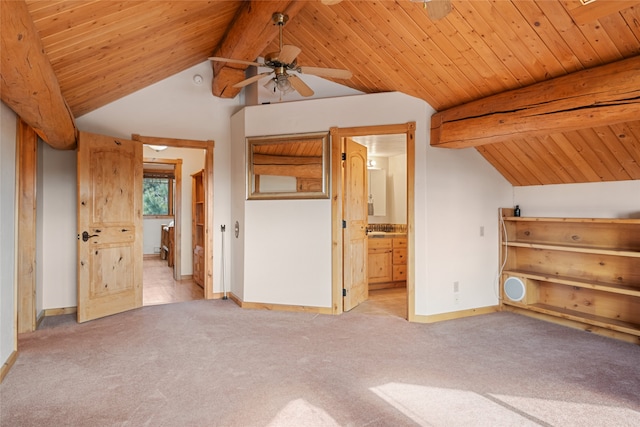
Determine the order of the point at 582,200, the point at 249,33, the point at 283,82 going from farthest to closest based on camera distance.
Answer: the point at 582,200
the point at 249,33
the point at 283,82

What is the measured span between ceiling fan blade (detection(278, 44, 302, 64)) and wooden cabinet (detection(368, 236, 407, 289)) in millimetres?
3326

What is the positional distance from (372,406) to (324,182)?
2.57 m

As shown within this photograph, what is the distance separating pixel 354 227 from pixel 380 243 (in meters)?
1.30

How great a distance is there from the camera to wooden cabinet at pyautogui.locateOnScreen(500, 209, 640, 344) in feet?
11.8

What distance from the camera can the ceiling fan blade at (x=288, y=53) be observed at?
284cm

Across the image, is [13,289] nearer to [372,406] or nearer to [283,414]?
[283,414]

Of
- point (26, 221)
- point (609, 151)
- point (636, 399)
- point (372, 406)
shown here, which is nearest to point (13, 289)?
point (26, 221)

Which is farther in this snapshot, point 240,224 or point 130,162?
point 240,224

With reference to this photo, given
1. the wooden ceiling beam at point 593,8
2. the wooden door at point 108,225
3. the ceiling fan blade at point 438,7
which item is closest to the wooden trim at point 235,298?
the wooden door at point 108,225

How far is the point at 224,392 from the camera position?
2439 mm

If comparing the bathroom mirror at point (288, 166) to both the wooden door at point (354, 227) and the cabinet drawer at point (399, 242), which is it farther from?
the cabinet drawer at point (399, 242)

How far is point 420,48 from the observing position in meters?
3.28

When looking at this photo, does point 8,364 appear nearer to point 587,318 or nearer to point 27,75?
point 27,75

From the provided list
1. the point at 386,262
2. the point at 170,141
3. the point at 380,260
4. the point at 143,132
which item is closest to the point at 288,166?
the point at 170,141
